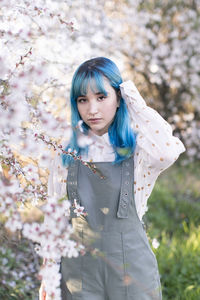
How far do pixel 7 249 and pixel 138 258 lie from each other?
5.01 feet

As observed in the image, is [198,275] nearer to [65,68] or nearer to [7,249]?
[7,249]

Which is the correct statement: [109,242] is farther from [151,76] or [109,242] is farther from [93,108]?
[151,76]

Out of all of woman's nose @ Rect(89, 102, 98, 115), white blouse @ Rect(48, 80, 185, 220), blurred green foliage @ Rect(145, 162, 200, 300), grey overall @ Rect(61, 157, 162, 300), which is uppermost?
woman's nose @ Rect(89, 102, 98, 115)

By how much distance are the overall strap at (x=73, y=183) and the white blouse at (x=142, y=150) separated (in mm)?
67

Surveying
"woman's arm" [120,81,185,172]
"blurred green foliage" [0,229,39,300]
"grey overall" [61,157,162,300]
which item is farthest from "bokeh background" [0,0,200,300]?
"grey overall" [61,157,162,300]

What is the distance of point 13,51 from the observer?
5.51 feet

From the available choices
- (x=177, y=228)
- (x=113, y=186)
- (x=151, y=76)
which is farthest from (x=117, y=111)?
(x=151, y=76)

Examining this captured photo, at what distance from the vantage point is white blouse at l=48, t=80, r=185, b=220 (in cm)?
160

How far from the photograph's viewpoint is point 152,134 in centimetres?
162

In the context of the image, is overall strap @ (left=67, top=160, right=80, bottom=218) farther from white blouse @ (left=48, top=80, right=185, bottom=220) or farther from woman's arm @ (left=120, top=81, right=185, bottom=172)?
woman's arm @ (left=120, top=81, right=185, bottom=172)

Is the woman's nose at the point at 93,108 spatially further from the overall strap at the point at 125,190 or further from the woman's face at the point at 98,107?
the overall strap at the point at 125,190

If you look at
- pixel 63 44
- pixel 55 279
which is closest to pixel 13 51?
pixel 55 279

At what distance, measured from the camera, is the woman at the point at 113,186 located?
160 cm

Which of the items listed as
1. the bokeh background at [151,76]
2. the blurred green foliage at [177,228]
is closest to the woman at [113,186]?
the bokeh background at [151,76]
